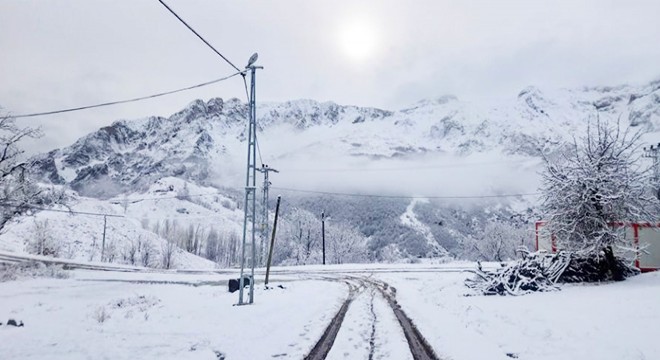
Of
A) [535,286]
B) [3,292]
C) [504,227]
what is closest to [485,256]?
[504,227]

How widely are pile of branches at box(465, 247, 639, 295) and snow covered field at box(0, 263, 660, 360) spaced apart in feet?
3.58

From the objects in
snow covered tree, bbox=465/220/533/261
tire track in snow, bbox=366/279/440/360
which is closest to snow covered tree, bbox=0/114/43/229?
tire track in snow, bbox=366/279/440/360

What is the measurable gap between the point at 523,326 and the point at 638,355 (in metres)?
3.86

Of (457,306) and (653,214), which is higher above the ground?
(653,214)

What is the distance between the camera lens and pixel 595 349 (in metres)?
9.44

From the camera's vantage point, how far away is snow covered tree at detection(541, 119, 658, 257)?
19.8 metres

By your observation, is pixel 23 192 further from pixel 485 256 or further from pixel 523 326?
pixel 485 256

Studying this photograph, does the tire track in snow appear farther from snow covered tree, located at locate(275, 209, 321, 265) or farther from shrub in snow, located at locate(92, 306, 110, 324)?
snow covered tree, located at locate(275, 209, 321, 265)

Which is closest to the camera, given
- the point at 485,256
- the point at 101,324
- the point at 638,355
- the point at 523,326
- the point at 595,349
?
the point at 638,355

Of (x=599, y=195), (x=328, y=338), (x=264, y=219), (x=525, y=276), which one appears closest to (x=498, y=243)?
(x=525, y=276)

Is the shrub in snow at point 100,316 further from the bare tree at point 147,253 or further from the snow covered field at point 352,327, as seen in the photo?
the bare tree at point 147,253

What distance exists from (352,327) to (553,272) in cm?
1316

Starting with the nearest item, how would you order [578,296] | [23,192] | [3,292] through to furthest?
[578,296] → [3,292] → [23,192]

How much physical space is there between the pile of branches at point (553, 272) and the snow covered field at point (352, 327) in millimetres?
1090
